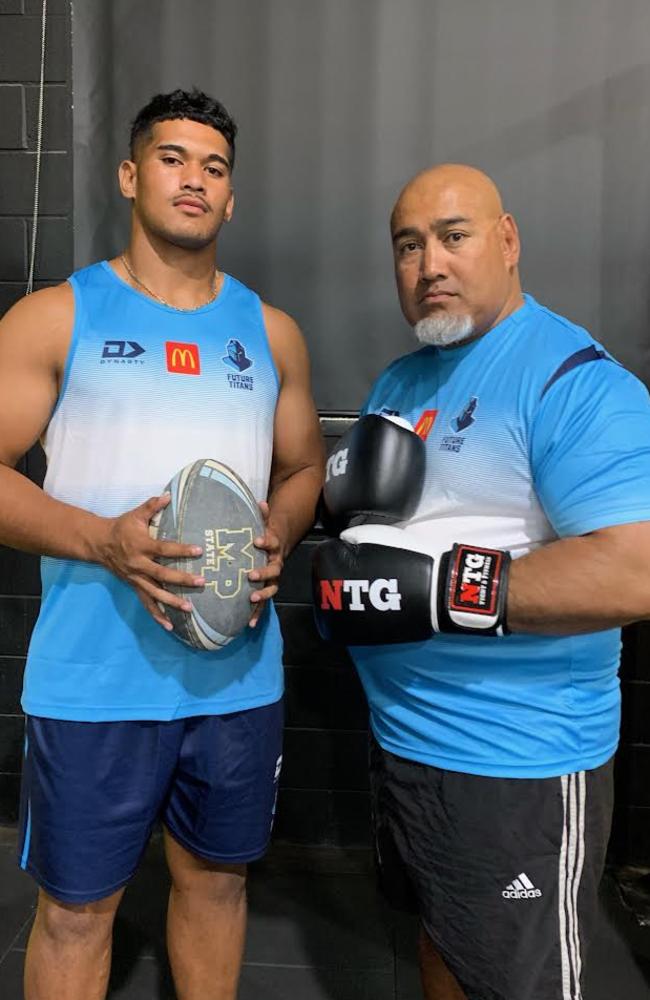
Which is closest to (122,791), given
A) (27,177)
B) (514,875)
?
(514,875)

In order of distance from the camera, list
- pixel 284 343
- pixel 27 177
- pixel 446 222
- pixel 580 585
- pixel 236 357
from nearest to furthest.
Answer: pixel 580 585 < pixel 446 222 < pixel 236 357 < pixel 284 343 < pixel 27 177

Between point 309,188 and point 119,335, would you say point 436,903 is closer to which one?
point 119,335

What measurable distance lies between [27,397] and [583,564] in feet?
3.09

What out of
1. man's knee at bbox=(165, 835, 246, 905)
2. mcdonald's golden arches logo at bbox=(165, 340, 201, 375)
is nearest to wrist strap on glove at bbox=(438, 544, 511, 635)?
mcdonald's golden arches logo at bbox=(165, 340, 201, 375)

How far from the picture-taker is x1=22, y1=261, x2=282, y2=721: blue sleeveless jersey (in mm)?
1403

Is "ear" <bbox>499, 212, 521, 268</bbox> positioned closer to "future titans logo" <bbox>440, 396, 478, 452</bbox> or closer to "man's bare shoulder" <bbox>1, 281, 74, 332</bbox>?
"future titans logo" <bbox>440, 396, 478, 452</bbox>

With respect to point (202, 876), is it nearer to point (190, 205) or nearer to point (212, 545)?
point (212, 545)

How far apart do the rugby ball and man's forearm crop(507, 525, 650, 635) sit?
1.39ft

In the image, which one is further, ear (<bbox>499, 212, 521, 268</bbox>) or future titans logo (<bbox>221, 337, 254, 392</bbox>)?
future titans logo (<bbox>221, 337, 254, 392</bbox>)

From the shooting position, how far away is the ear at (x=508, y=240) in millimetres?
1346

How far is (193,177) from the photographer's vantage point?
1.48 m

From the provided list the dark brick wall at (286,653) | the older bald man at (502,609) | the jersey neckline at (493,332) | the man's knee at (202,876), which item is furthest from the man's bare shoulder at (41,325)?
the dark brick wall at (286,653)

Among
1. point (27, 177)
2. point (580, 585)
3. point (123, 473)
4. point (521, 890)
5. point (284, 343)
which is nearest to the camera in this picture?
point (580, 585)

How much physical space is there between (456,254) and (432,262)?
42mm
